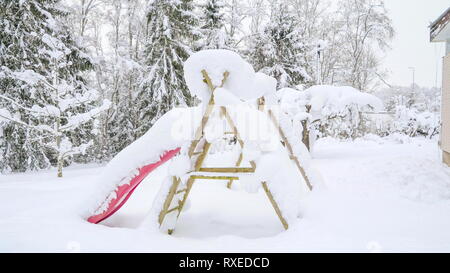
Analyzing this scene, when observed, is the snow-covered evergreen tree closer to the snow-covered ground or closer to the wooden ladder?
the snow-covered ground

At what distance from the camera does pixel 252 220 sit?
12.1ft

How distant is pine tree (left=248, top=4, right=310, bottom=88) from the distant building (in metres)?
9.72

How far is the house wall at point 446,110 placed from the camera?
22.7 ft

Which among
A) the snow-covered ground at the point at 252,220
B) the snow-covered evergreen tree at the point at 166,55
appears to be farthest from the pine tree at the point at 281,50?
the snow-covered ground at the point at 252,220

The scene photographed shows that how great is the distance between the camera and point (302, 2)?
21219 millimetres

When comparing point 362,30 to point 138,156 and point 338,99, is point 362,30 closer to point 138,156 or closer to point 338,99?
point 338,99

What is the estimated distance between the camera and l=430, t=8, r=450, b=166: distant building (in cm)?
670

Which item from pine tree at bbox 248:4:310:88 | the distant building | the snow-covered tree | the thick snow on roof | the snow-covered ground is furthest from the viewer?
the snow-covered tree

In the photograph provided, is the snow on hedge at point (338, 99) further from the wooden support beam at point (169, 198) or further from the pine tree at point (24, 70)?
the pine tree at point (24, 70)

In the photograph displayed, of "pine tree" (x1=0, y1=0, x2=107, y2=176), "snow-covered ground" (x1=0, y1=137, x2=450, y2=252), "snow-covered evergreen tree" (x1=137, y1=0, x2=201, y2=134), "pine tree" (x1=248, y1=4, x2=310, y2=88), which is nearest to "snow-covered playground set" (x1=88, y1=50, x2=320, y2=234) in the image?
"snow-covered ground" (x1=0, y1=137, x2=450, y2=252)

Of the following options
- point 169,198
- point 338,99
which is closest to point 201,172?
point 169,198

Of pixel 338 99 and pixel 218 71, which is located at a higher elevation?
pixel 218 71

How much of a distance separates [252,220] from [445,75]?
23.5ft
